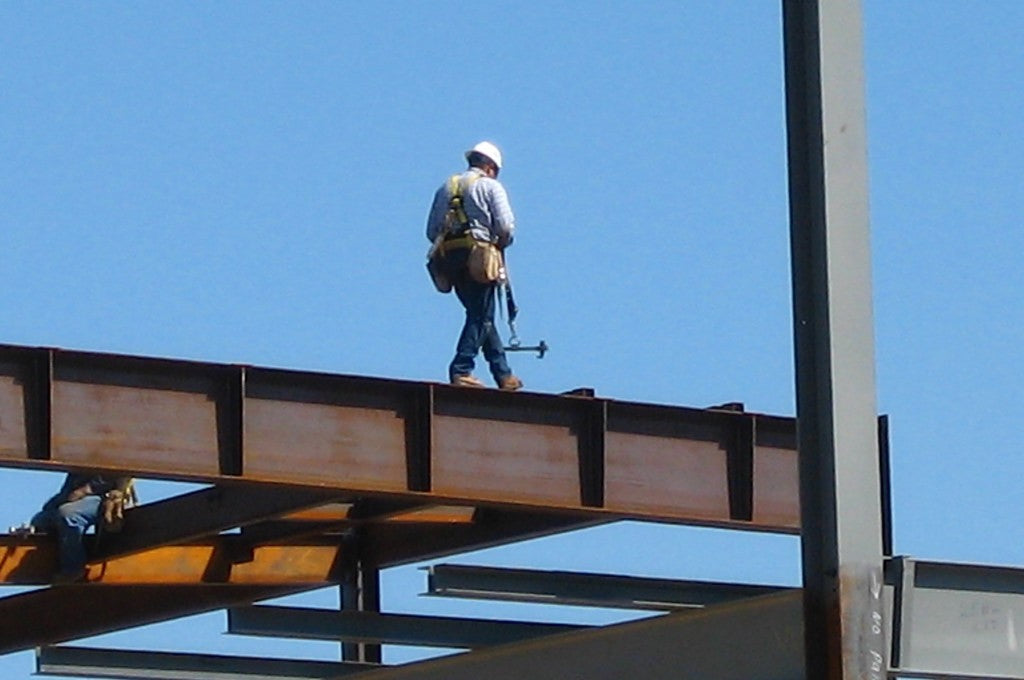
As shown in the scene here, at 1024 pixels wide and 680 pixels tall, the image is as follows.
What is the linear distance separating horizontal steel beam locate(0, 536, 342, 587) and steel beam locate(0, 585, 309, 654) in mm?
219

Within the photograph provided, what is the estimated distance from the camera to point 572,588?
68.3 ft

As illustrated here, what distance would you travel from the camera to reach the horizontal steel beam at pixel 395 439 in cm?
1792

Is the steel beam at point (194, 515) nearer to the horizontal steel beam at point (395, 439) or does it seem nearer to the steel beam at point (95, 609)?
the horizontal steel beam at point (395, 439)

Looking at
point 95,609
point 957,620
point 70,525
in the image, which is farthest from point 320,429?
point 957,620

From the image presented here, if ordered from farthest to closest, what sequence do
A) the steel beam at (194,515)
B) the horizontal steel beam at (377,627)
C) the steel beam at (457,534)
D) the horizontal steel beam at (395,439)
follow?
the horizontal steel beam at (377,627)
the steel beam at (457,534)
the steel beam at (194,515)
the horizontal steel beam at (395,439)

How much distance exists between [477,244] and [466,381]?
1173mm

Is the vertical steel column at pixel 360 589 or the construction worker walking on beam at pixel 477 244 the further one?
the vertical steel column at pixel 360 589

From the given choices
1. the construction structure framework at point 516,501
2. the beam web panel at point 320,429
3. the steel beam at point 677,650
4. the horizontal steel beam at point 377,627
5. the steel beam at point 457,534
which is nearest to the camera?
the construction structure framework at point 516,501

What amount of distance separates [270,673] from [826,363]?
1243cm

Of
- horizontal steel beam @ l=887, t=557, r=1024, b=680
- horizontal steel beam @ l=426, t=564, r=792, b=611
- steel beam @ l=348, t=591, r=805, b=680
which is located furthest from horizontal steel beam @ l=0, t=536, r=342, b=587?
horizontal steel beam @ l=887, t=557, r=1024, b=680

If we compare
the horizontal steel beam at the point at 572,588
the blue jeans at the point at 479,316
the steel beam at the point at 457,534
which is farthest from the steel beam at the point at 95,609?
the blue jeans at the point at 479,316

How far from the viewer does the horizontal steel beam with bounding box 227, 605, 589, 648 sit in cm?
2181

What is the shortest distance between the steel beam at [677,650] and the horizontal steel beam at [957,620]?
61cm

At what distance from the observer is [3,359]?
17.9m
